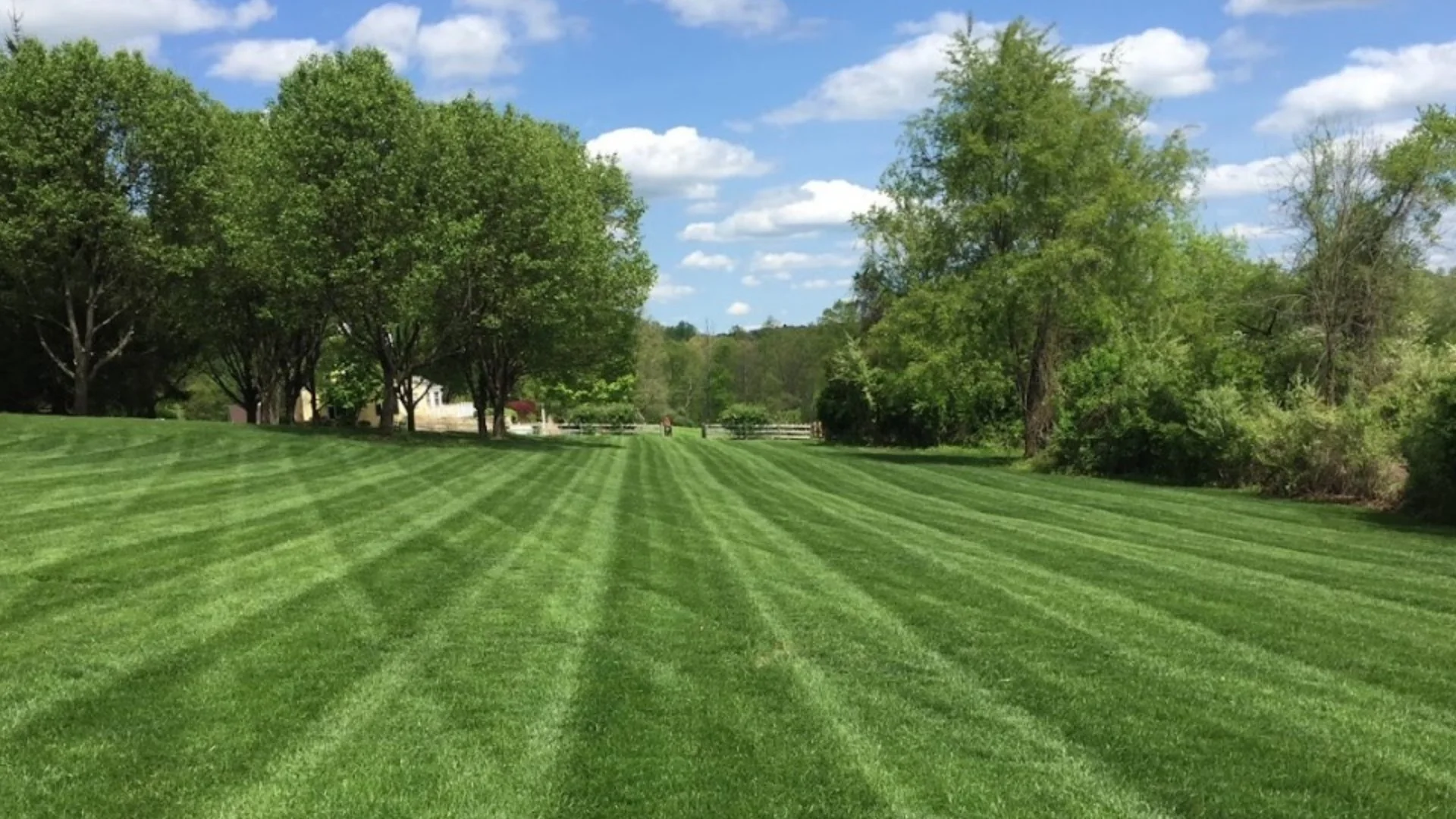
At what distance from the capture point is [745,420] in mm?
71375

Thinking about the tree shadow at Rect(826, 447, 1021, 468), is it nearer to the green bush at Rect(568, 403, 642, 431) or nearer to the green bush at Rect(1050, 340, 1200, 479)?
the green bush at Rect(1050, 340, 1200, 479)

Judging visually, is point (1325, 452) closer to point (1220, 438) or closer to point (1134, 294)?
point (1220, 438)

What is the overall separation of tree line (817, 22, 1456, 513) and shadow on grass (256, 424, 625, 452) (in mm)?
12187

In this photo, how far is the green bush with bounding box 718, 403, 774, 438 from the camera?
69438 millimetres

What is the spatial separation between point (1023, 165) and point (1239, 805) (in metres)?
28.1

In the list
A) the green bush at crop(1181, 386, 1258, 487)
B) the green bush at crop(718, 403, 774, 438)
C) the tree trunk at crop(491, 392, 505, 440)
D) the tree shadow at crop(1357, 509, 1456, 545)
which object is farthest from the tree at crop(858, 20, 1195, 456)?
the green bush at crop(718, 403, 774, 438)

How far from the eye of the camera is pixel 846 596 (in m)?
9.12

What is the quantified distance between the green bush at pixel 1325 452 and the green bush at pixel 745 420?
156 feet

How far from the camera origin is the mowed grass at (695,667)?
464cm

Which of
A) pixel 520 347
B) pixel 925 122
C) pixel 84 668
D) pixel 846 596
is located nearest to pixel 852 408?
pixel 520 347

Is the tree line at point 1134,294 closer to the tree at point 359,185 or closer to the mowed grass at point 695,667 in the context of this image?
the mowed grass at point 695,667

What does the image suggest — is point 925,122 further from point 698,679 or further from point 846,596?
point 698,679

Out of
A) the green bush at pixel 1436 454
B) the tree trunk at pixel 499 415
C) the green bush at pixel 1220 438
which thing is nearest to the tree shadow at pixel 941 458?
the green bush at pixel 1220 438

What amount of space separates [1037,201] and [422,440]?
20.2 metres
